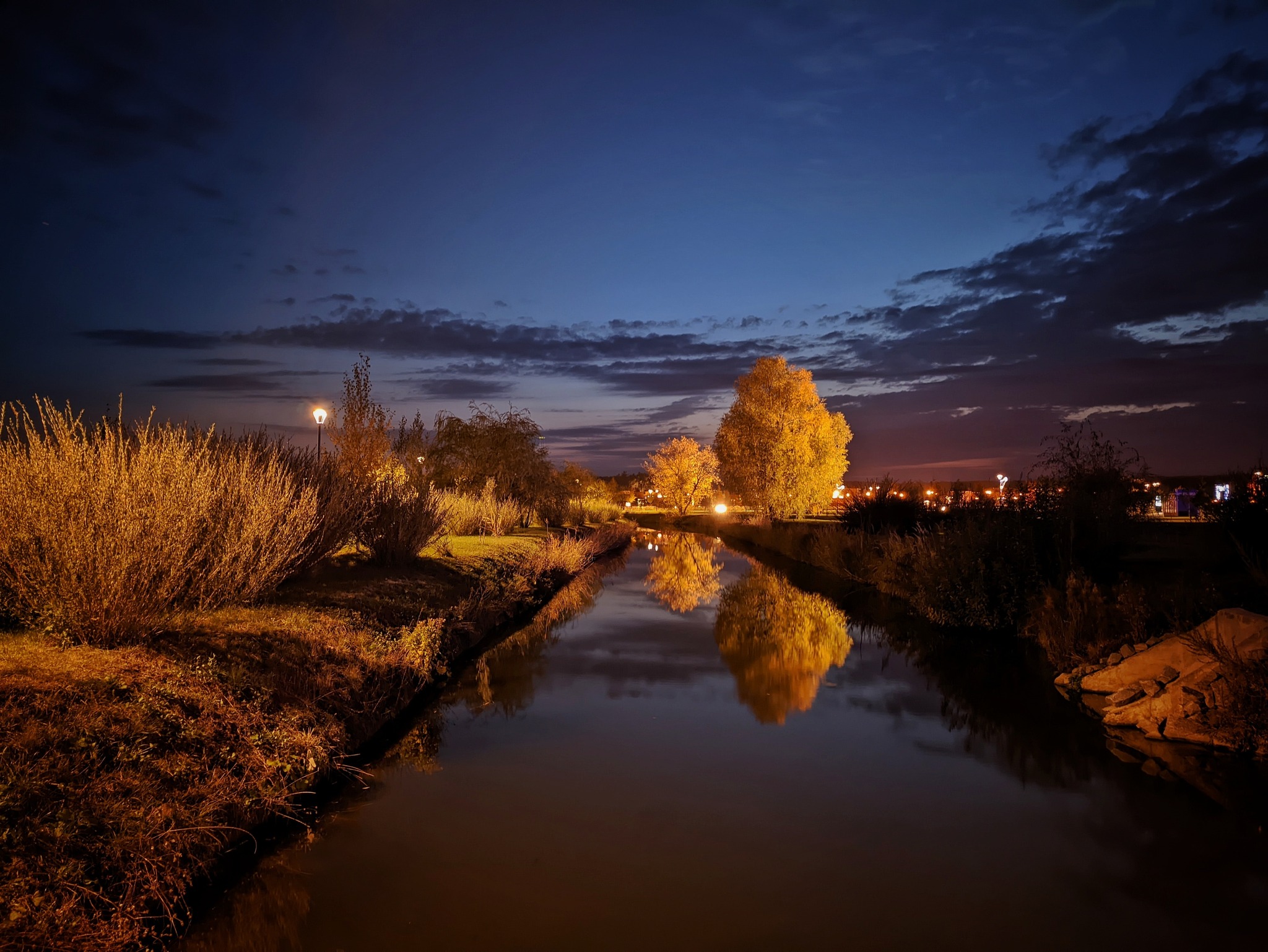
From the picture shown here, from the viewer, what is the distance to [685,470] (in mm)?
78688

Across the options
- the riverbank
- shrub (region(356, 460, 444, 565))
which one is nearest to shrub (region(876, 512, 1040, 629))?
the riverbank

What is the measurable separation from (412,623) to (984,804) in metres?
8.34

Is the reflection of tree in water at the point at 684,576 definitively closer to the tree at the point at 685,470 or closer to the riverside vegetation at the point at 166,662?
the riverside vegetation at the point at 166,662

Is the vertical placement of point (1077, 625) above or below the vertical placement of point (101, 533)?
below

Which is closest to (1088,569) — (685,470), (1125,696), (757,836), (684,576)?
(1125,696)

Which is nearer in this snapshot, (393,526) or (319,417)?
(393,526)

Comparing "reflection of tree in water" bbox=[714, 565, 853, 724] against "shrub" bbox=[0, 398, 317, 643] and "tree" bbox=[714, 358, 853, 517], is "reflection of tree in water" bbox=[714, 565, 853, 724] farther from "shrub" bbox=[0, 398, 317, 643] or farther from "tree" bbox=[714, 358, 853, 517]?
"tree" bbox=[714, 358, 853, 517]

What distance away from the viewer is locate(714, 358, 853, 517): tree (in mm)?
47250

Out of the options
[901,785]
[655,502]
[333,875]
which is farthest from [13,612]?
[655,502]

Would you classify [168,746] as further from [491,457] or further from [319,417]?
Result: [491,457]

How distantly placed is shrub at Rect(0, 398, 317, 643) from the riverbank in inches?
15.1

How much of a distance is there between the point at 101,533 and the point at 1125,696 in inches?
468

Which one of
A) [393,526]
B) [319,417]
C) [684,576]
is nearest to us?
[393,526]

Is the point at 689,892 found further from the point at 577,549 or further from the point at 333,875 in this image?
the point at 577,549
